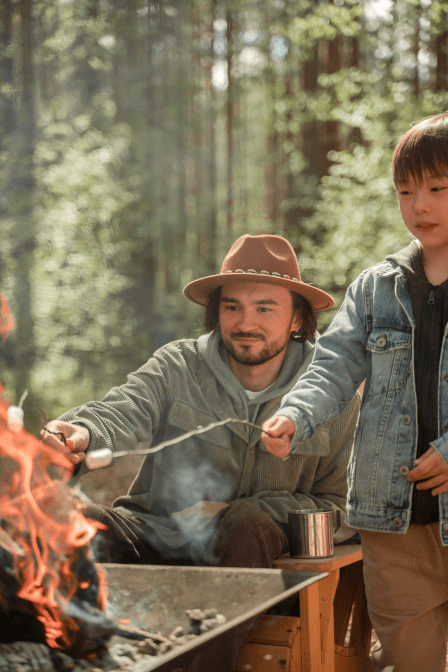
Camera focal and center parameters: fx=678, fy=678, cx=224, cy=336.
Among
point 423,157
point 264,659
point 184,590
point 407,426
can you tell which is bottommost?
point 264,659

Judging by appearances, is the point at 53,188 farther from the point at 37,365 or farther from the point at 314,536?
the point at 314,536

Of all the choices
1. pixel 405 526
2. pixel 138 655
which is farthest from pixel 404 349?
pixel 138 655

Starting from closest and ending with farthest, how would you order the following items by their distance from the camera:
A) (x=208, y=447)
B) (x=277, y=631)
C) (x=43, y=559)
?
(x=43, y=559), (x=277, y=631), (x=208, y=447)

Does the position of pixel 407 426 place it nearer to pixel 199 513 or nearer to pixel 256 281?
pixel 199 513

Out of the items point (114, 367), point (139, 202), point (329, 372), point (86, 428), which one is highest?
point (139, 202)

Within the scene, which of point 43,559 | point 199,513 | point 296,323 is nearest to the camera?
point 43,559

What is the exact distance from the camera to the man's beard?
2691mm

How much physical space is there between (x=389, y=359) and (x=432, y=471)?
33 centimetres

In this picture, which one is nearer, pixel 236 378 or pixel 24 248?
pixel 236 378

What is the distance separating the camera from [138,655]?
148 cm

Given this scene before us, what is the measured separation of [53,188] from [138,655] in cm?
1090

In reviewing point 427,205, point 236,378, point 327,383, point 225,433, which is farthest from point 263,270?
point 427,205

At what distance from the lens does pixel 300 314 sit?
291 centimetres

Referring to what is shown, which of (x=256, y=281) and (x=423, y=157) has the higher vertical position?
(x=423, y=157)
